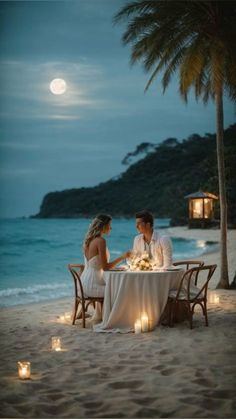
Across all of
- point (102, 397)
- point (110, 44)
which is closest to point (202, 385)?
point (102, 397)

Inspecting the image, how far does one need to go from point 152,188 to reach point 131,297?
49.7 m

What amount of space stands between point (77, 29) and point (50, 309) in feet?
13.3

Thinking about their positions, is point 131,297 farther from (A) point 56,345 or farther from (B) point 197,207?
(B) point 197,207

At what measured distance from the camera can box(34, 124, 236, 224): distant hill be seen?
47812mm

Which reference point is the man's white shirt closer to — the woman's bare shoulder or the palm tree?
the woman's bare shoulder

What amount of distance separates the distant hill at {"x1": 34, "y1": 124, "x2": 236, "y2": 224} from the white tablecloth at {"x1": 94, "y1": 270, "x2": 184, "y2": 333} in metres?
37.5

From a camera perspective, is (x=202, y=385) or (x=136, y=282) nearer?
(x=202, y=385)

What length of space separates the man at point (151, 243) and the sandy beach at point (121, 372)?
0.82 metres

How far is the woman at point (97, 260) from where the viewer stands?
6152mm

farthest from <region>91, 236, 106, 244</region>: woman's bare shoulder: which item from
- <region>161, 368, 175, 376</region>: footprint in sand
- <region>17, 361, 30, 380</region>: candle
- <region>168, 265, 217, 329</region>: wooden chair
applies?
<region>17, 361, 30, 380</region>: candle

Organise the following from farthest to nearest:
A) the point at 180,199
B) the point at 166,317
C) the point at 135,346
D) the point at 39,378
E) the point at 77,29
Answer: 1. the point at 180,199
2. the point at 166,317
3. the point at 77,29
4. the point at 135,346
5. the point at 39,378

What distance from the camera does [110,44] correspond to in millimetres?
6930

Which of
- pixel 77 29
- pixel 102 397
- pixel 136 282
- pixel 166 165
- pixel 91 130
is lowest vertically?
pixel 102 397

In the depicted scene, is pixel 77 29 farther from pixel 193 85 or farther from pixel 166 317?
pixel 193 85
